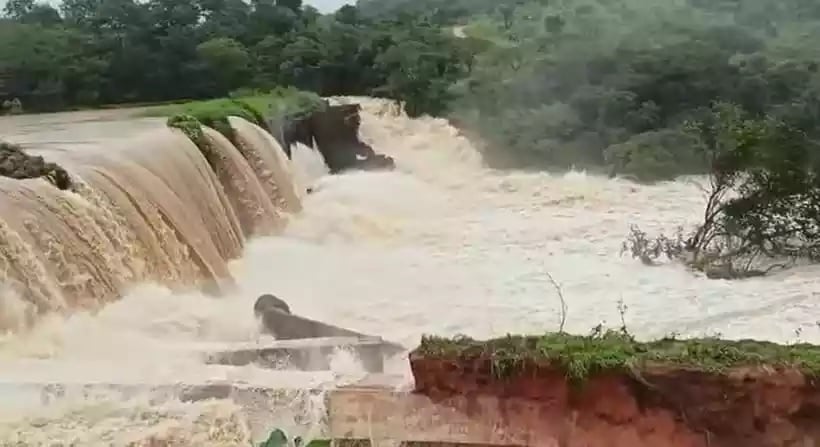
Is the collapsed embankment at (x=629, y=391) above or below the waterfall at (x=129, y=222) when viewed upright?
below

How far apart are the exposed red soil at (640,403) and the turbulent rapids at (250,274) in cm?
57

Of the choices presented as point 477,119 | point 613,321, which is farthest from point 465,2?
point 613,321

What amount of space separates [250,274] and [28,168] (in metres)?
1.92

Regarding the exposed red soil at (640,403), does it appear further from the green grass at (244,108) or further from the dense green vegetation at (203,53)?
the dense green vegetation at (203,53)

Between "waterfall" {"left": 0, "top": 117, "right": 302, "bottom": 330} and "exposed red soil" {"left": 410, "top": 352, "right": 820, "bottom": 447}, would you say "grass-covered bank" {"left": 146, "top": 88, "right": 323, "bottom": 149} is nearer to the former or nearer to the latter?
"waterfall" {"left": 0, "top": 117, "right": 302, "bottom": 330}

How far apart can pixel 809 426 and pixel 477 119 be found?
1191cm

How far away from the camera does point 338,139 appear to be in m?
13.3

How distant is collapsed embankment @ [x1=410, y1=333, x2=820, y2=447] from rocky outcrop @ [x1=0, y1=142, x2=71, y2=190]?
11.3 ft

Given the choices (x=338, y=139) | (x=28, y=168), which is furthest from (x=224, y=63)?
(x=28, y=168)

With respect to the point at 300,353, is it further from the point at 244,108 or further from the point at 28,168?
the point at 244,108

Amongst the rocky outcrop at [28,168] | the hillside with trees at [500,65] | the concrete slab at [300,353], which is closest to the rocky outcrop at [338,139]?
the hillside with trees at [500,65]

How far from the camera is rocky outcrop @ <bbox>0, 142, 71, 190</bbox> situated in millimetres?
5941

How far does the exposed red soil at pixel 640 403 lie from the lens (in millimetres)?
3299

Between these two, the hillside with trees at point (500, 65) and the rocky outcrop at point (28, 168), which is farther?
the hillside with trees at point (500, 65)
